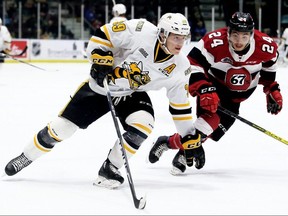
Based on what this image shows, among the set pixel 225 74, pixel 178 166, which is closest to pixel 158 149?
pixel 178 166

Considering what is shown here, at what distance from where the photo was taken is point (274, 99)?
11.4ft

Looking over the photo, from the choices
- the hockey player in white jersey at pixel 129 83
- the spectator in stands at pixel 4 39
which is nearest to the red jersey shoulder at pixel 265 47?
the hockey player in white jersey at pixel 129 83

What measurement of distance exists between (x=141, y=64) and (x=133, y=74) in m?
0.06

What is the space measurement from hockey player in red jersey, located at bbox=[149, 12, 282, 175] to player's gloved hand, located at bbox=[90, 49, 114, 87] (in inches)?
23.0

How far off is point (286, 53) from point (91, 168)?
33.5 ft

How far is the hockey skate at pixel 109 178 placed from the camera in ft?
9.45

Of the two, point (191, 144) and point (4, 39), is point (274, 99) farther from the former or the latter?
point (4, 39)

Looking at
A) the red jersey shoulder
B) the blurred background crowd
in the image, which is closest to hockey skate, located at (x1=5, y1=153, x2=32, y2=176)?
the red jersey shoulder

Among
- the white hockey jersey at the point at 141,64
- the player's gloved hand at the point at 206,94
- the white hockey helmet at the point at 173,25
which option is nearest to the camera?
the white hockey helmet at the point at 173,25

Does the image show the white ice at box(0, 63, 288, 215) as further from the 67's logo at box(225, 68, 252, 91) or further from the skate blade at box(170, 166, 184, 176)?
the 67's logo at box(225, 68, 252, 91)

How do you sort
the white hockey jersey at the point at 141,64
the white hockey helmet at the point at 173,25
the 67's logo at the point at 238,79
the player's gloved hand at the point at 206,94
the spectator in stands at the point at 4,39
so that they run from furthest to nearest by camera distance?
the spectator in stands at the point at 4,39, the 67's logo at the point at 238,79, the player's gloved hand at the point at 206,94, the white hockey jersey at the point at 141,64, the white hockey helmet at the point at 173,25

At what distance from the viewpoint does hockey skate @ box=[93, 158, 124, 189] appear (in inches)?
113

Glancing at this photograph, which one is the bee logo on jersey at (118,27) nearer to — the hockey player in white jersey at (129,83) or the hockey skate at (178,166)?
the hockey player in white jersey at (129,83)

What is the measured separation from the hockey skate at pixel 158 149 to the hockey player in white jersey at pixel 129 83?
428 millimetres
